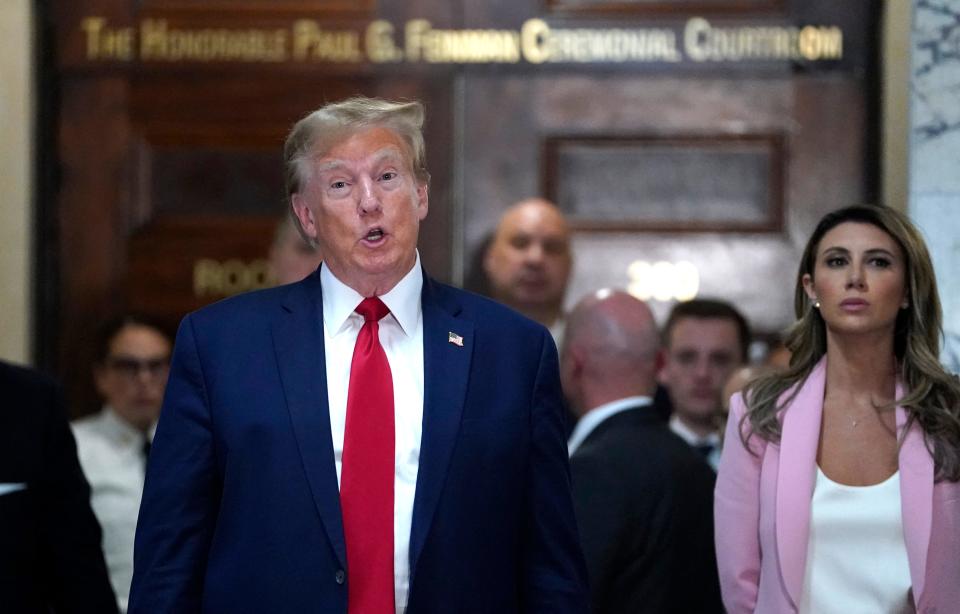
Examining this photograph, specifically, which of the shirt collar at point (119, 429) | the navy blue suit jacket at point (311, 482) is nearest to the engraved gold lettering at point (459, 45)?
the shirt collar at point (119, 429)

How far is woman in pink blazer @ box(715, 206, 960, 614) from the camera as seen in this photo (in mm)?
4316

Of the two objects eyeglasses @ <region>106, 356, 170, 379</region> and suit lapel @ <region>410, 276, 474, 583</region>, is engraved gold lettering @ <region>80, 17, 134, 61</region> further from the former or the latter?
suit lapel @ <region>410, 276, 474, 583</region>

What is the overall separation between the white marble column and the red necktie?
7.12 feet

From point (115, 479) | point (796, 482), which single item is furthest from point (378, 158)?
point (115, 479)

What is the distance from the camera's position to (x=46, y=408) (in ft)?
15.5

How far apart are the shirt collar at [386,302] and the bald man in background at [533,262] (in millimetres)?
2906

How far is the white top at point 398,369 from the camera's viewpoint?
3682 millimetres

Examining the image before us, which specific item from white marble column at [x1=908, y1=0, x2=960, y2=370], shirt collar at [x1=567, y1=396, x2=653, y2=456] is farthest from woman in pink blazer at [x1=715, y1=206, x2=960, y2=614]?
white marble column at [x1=908, y1=0, x2=960, y2=370]

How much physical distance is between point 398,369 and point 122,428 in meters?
3.29

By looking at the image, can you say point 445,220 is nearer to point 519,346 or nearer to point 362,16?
point 362,16

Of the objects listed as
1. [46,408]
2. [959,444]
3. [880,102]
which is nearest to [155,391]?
[46,408]

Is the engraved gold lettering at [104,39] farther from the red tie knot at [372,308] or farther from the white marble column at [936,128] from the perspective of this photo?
the red tie knot at [372,308]

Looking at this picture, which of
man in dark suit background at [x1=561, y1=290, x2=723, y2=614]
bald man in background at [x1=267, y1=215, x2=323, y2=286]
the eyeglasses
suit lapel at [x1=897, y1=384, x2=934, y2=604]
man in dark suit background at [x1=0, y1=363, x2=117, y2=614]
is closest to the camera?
suit lapel at [x1=897, y1=384, x2=934, y2=604]

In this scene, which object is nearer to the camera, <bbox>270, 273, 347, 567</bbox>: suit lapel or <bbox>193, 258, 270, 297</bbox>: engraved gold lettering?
<bbox>270, 273, 347, 567</bbox>: suit lapel
